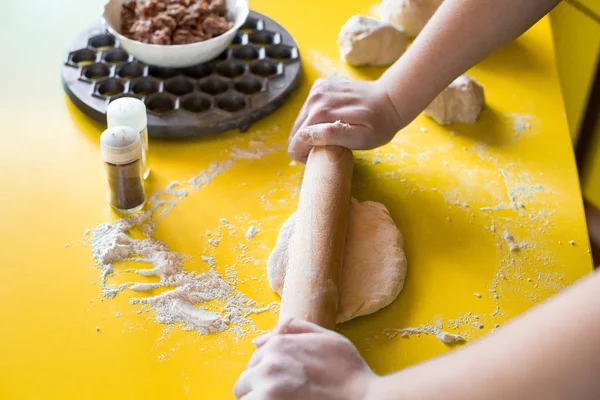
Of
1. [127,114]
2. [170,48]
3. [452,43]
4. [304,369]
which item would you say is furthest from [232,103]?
[304,369]

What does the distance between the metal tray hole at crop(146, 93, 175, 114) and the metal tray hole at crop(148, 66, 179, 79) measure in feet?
0.26

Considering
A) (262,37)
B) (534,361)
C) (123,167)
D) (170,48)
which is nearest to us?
(534,361)

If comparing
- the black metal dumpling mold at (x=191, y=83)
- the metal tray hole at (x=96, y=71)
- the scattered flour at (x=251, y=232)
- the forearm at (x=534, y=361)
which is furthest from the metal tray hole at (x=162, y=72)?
the forearm at (x=534, y=361)

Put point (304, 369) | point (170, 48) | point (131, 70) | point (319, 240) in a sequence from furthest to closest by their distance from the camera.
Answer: point (131, 70) < point (170, 48) < point (319, 240) < point (304, 369)

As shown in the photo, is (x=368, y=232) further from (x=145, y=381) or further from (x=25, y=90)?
(x=25, y=90)

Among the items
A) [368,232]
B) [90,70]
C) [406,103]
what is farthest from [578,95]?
[90,70]

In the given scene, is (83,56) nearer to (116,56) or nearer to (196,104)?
(116,56)

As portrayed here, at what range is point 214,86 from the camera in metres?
1.45

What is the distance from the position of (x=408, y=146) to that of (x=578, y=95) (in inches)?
42.5

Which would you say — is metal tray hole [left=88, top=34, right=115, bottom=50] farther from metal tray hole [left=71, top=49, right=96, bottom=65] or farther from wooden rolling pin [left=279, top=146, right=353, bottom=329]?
wooden rolling pin [left=279, top=146, right=353, bottom=329]

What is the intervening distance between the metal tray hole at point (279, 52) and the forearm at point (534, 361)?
0.96 m

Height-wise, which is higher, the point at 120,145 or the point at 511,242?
the point at 120,145

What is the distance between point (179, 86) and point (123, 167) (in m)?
0.36

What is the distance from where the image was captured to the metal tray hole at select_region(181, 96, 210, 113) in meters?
1.41
